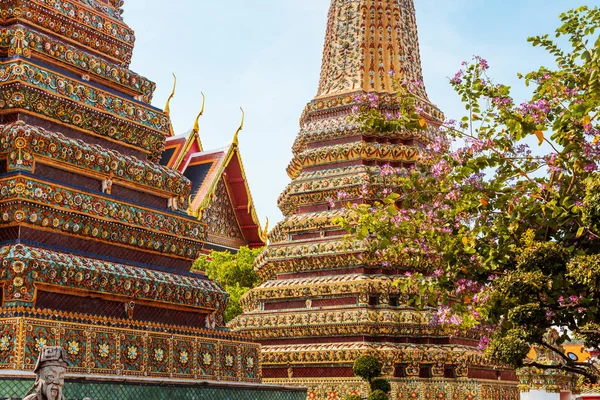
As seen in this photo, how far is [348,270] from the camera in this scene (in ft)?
59.2

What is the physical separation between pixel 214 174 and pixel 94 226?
23855mm

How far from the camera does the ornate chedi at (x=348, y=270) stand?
55.8 feet

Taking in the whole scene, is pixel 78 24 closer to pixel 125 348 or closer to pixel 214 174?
pixel 125 348

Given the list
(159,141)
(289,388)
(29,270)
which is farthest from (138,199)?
(289,388)

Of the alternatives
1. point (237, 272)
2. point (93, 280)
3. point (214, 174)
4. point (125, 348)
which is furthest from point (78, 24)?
point (214, 174)

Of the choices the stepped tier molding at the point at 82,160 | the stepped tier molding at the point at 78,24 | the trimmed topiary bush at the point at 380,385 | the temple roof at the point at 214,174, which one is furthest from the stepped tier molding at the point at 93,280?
the temple roof at the point at 214,174

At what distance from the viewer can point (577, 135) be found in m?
11.2

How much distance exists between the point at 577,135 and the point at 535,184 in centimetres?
92

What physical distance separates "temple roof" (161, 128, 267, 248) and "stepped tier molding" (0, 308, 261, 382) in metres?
21.3

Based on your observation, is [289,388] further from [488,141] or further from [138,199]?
[488,141]

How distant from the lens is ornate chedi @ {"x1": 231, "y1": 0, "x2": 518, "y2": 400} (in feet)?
55.8

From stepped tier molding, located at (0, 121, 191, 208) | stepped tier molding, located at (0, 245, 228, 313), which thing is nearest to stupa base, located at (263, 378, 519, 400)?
stepped tier molding, located at (0, 245, 228, 313)

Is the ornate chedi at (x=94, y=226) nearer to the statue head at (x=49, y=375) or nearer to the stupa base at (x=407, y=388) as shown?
the statue head at (x=49, y=375)

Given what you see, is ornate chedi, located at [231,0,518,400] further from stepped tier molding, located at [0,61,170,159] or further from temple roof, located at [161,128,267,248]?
temple roof, located at [161,128,267,248]
